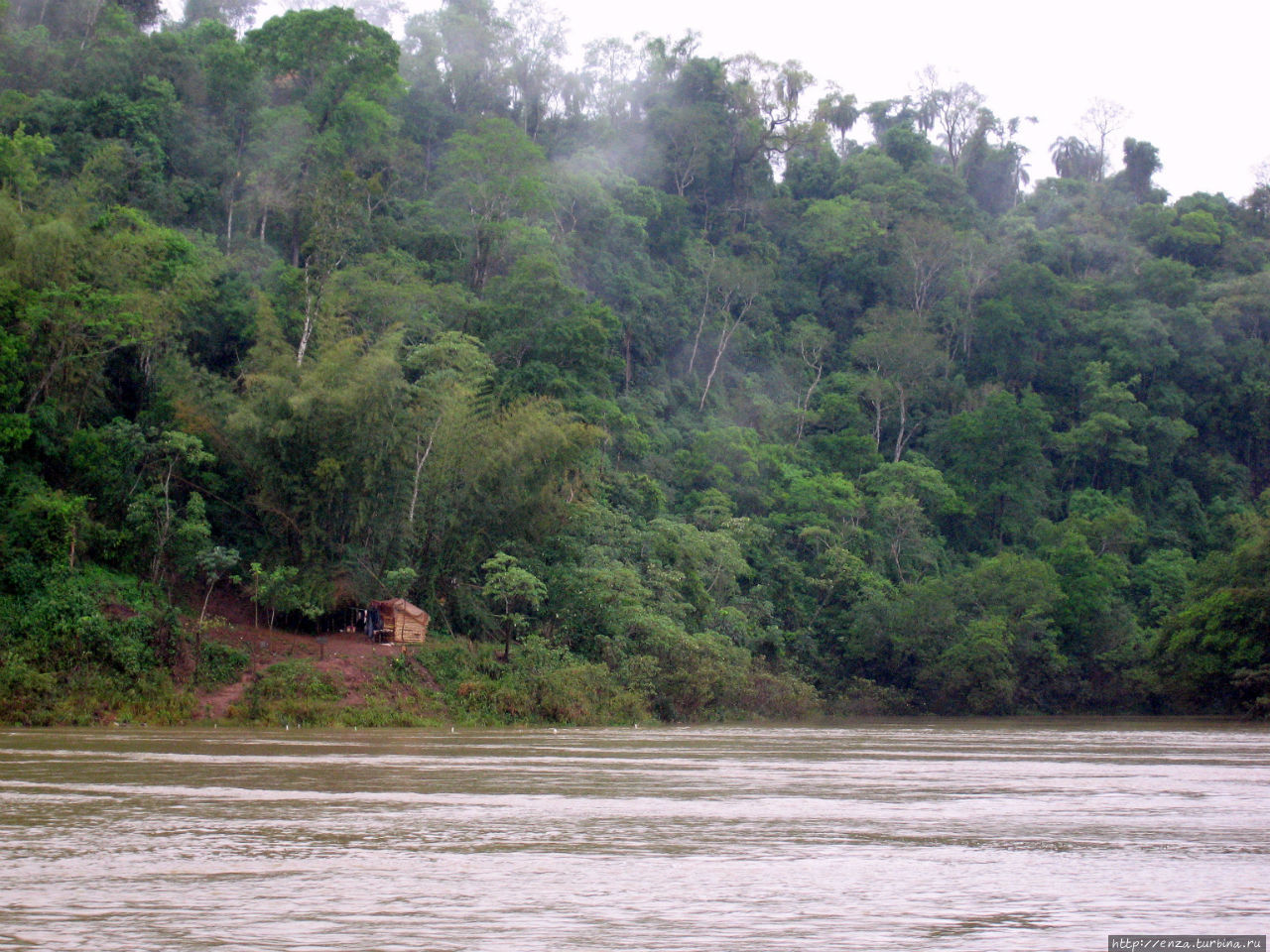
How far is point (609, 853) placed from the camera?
888 cm

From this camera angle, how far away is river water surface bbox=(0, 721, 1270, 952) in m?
6.30

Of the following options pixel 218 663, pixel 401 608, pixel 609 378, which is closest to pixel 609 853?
pixel 218 663

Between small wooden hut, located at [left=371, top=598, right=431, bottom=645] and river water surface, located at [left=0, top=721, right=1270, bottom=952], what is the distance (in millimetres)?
12723

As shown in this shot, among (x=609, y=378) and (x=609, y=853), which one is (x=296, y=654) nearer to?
(x=609, y=853)

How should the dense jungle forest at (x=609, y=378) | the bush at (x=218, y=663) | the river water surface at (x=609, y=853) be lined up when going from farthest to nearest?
the dense jungle forest at (x=609, y=378), the bush at (x=218, y=663), the river water surface at (x=609, y=853)

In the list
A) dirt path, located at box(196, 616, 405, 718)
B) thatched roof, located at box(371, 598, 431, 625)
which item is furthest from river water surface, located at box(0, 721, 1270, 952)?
thatched roof, located at box(371, 598, 431, 625)

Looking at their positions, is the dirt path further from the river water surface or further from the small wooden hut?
the river water surface

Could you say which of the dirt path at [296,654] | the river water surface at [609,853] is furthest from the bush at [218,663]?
the river water surface at [609,853]

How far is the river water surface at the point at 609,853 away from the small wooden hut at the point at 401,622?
12723 mm

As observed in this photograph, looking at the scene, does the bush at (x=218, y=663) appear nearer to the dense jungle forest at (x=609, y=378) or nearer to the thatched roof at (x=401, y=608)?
the dense jungle forest at (x=609, y=378)

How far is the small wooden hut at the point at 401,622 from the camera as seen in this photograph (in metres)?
30.6

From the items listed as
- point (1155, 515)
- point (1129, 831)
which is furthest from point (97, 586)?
point (1155, 515)

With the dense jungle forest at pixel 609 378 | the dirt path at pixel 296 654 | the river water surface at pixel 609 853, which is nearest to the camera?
the river water surface at pixel 609 853

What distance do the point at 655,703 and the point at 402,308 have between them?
15258 mm
